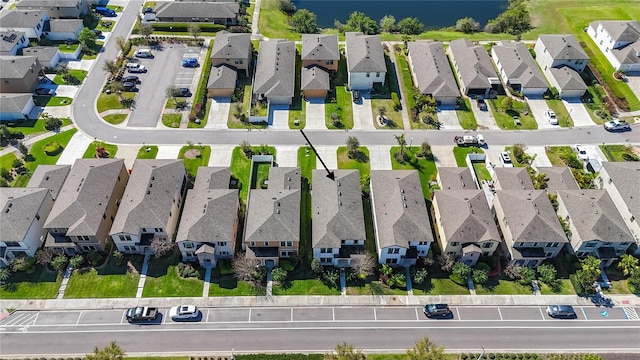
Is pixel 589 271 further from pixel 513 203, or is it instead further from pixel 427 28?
pixel 427 28

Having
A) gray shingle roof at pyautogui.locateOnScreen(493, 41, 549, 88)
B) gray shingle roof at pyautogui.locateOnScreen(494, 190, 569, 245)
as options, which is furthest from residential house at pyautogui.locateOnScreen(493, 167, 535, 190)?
gray shingle roof at pyautogui.locateOnScreen(493, 41, 549, 88)

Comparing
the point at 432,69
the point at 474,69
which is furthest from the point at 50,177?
the point at 474,69

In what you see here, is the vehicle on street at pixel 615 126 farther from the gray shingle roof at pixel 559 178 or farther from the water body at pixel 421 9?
the water body at pixel 421 9

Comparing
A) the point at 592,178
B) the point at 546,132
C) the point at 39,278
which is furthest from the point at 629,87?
the point at 39,278

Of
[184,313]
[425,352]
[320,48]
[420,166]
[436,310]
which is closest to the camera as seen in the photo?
[425,352]

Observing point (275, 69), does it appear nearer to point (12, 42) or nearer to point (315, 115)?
point (315, 115)

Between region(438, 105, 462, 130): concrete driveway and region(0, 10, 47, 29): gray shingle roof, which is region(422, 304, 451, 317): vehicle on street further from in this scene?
region(0, 10, 47, 29): gray shingle roof
